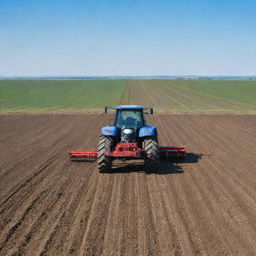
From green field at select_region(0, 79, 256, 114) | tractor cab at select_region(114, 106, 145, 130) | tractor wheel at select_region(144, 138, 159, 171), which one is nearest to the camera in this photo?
tractor wheel at select_region(144, 138, 159, 171)

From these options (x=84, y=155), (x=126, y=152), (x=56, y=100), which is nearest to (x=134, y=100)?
(x=56, y=100)

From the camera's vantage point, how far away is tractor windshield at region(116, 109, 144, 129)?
11.0 meters

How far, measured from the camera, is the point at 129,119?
36.3 ft

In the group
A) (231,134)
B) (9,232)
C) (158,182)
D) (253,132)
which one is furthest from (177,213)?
(253,132)

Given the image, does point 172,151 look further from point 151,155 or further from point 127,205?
point 127,205

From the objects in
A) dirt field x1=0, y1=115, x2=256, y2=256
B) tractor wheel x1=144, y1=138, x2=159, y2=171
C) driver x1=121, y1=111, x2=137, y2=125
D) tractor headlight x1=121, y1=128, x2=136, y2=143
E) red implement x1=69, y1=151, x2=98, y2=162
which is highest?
driver x1=121, y1=111, x2=137, y2=125

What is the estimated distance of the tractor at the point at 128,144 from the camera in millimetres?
9844

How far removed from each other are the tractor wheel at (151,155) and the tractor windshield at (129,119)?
1075 millimetres

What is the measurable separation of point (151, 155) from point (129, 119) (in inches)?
70.8

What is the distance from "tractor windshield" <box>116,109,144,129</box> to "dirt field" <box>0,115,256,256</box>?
1.46 metres

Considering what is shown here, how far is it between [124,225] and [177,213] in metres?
1.31

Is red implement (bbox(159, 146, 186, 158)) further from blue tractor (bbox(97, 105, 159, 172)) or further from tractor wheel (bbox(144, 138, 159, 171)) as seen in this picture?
tractor wheel (bbox(144, 138, 159, 171))

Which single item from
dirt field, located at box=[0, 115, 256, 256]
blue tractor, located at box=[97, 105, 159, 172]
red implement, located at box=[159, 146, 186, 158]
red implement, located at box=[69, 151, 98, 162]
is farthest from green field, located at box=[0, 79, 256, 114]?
red implement, located at box=[69, 151, 98, 162]

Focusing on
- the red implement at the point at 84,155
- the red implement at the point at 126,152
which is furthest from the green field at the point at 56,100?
the red implement at the point at 126,152
